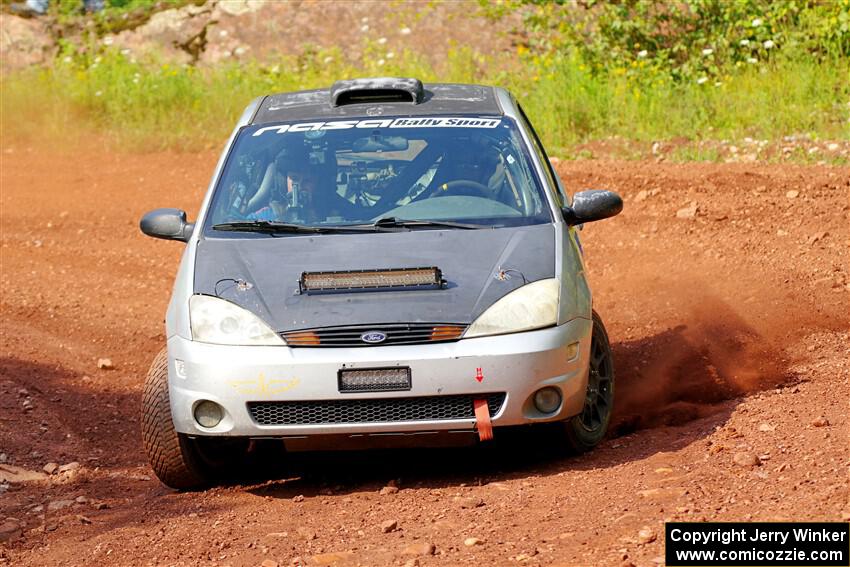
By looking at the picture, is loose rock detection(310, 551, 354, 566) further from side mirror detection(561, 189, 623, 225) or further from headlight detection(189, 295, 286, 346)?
side mirror detection(561, 189, 623, 225)

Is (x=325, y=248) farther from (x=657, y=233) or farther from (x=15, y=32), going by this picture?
(x=15, y=32)

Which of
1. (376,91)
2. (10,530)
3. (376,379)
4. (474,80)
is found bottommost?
(474,80)

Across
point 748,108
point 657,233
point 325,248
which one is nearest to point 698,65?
point 748,108

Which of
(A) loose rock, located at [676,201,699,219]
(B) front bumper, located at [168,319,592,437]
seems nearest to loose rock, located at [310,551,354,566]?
(B) front bumper, located at [168,319,592,437]

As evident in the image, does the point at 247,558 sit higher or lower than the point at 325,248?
lower

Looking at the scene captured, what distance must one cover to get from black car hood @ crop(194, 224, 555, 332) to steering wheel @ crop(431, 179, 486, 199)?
438 millimetres

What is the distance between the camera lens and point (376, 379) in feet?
18.6

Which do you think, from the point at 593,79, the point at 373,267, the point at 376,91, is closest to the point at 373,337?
the point at 373,267

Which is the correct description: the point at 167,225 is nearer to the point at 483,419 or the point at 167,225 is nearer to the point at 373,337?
the point at 373,337

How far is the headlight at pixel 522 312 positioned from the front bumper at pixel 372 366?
0.12 ft

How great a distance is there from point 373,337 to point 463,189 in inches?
53.5

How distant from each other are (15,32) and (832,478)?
15432 millimetres

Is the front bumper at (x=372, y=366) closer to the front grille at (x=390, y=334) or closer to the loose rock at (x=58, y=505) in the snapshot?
the front grille at (x=390, y=334)

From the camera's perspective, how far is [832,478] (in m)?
5.23
